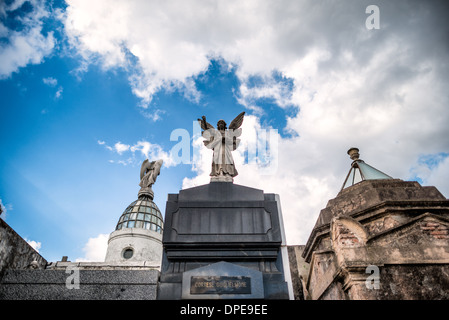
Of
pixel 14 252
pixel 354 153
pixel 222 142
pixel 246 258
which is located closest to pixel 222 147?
pixel 222 142

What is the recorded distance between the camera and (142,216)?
19.5 meters

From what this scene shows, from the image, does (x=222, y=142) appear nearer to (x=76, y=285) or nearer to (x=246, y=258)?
(x=246, y=258)

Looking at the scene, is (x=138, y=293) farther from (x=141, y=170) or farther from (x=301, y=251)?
(x=141, y=170)

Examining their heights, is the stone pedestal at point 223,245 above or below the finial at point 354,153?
below

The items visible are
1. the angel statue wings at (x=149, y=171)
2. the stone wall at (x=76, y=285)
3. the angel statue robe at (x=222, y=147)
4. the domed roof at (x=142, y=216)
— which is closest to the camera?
the stone wall at (x=76, y=285)

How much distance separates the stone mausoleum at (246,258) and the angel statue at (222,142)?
0.32 meters

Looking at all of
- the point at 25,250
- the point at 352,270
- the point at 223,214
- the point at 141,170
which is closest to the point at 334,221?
the point at 352,270

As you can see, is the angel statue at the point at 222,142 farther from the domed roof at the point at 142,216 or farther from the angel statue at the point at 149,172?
the angel statue at the point at 149,172

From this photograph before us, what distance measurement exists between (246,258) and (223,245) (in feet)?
1.44

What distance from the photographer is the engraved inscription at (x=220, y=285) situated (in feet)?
14.4

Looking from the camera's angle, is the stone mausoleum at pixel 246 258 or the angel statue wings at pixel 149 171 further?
the angel statue wings at pixel 149 171

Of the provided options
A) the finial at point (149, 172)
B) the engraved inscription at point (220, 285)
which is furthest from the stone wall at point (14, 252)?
the finial at point (149, 172)
